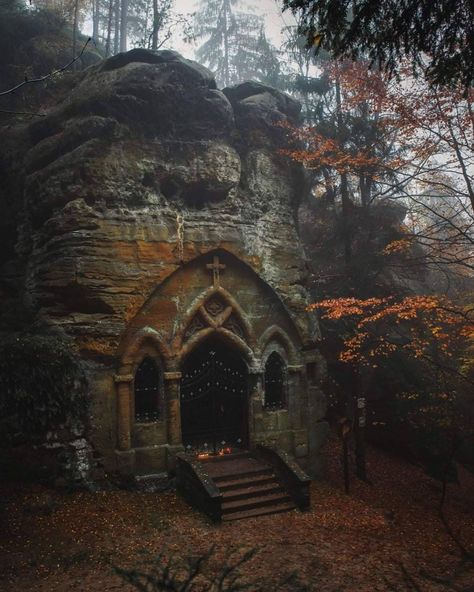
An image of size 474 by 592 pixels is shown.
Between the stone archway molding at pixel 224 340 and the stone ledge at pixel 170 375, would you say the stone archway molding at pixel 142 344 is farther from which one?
the stone archway molding at pixel 224 340

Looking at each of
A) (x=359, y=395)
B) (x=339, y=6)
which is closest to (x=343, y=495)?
(x=359, y=395)

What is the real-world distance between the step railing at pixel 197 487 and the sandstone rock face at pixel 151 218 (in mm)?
787

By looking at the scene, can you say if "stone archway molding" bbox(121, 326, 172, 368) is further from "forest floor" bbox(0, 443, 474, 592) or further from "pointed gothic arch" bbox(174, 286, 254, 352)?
"forest floor" bbox(0, 443, 474, 592)

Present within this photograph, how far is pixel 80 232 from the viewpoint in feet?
37.1

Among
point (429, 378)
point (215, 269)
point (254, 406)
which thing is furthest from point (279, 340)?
point (429, 378)

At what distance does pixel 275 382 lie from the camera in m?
13.8

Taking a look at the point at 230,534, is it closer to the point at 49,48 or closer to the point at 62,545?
the point at 62,545

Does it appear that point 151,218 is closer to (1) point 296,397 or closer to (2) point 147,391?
(2) point 147,391

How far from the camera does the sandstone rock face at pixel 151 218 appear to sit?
11.3 meters

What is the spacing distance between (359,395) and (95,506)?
751 centimetres

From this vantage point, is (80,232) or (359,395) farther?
(359,395)

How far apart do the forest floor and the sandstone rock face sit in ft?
6.10

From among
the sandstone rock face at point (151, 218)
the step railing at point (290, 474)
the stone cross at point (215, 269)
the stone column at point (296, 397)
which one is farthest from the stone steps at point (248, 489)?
the stone cross at point (215, 269)

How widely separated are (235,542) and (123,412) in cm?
403
